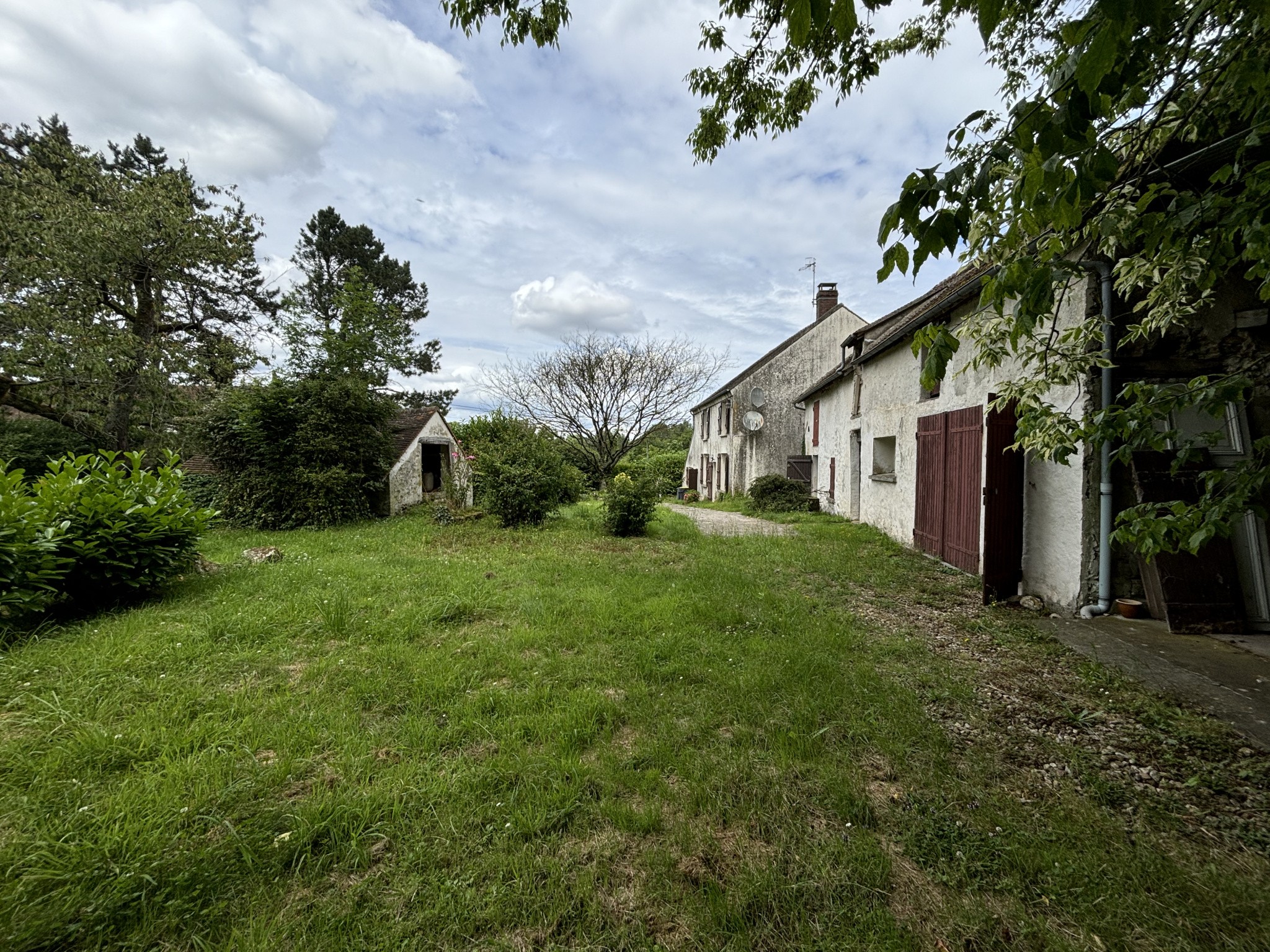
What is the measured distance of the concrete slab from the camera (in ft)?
9.27

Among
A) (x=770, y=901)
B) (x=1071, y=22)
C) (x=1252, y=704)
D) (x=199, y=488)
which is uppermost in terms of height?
(x=1071, y=22)

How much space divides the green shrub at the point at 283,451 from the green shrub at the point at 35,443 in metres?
6.06

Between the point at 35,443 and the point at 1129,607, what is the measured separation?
23011 mm

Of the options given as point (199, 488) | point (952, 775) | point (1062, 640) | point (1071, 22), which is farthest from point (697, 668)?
point (199, 488)

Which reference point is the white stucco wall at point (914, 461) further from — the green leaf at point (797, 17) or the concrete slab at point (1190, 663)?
the green leaf at point (797, 17)

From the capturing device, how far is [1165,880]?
1730 millimetres

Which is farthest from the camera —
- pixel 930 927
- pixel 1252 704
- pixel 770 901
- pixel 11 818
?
pixel 1252 704

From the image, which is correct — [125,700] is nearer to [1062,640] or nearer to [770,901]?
[770,901]

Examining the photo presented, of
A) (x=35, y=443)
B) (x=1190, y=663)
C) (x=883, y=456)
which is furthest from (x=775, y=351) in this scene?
(x=35, y=443)

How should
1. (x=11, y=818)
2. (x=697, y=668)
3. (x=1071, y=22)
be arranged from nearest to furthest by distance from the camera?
(x=1071, y=22) → (x=11, y=818) → (x=697, y=668)

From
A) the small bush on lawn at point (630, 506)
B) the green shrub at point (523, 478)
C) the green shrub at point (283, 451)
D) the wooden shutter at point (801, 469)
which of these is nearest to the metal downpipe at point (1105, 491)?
the small bush on lawn at point (630, 506)

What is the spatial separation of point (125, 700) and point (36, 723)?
1.14 feet

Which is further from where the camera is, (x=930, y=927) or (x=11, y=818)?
(x=11, y=818)

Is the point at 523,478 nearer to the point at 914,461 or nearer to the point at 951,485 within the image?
the point at 914,461
